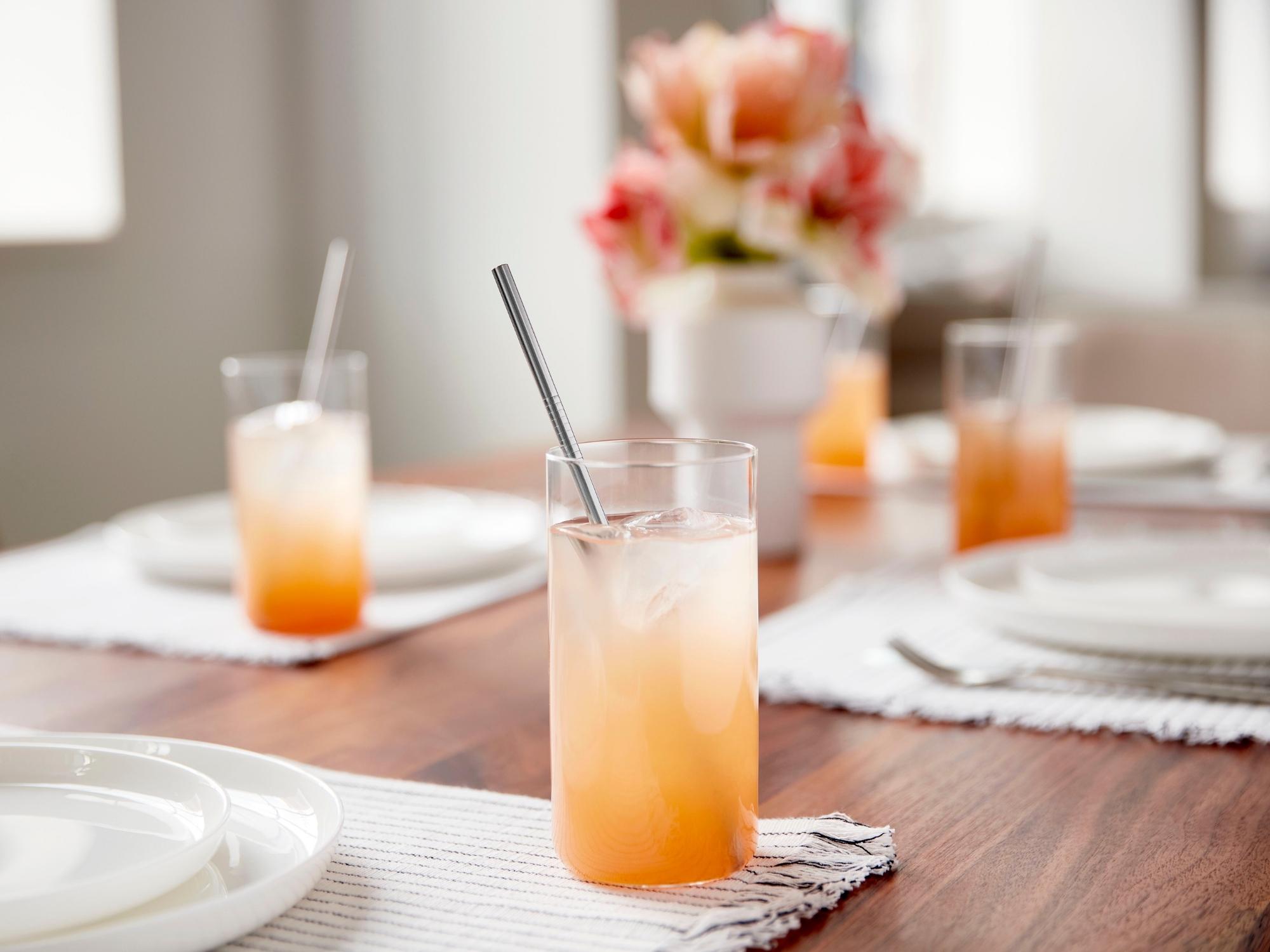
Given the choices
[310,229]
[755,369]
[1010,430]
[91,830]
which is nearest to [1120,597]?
[1010,430]

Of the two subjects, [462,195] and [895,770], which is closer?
[895,770]

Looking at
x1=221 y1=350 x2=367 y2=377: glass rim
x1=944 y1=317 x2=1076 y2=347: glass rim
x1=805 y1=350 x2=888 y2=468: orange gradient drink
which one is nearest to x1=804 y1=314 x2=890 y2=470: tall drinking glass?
x1=805 y1=350 x2=888 y2=468: orange gradient drink

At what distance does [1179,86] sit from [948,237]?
1242 mm

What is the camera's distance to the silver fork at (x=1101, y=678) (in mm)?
831

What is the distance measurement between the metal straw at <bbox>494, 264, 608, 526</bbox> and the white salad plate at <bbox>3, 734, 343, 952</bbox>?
15 centimetres

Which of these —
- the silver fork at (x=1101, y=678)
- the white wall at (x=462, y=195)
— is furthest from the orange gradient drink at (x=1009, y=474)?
the white wall at (x=462, y=195)

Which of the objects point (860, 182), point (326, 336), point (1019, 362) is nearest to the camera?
point (326, 336)

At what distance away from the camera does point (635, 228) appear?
4.40ft

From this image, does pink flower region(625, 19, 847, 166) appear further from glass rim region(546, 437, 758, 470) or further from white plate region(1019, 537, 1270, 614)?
glass rim region(546, 437, 758, 470)

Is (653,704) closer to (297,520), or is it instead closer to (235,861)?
(235,861)

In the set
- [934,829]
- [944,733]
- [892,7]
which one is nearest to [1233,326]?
[944,733]

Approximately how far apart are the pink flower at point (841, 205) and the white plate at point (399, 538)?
344 mm

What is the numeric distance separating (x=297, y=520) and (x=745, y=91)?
21.1 inches

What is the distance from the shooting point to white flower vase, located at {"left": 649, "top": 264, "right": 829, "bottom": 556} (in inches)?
51.3
